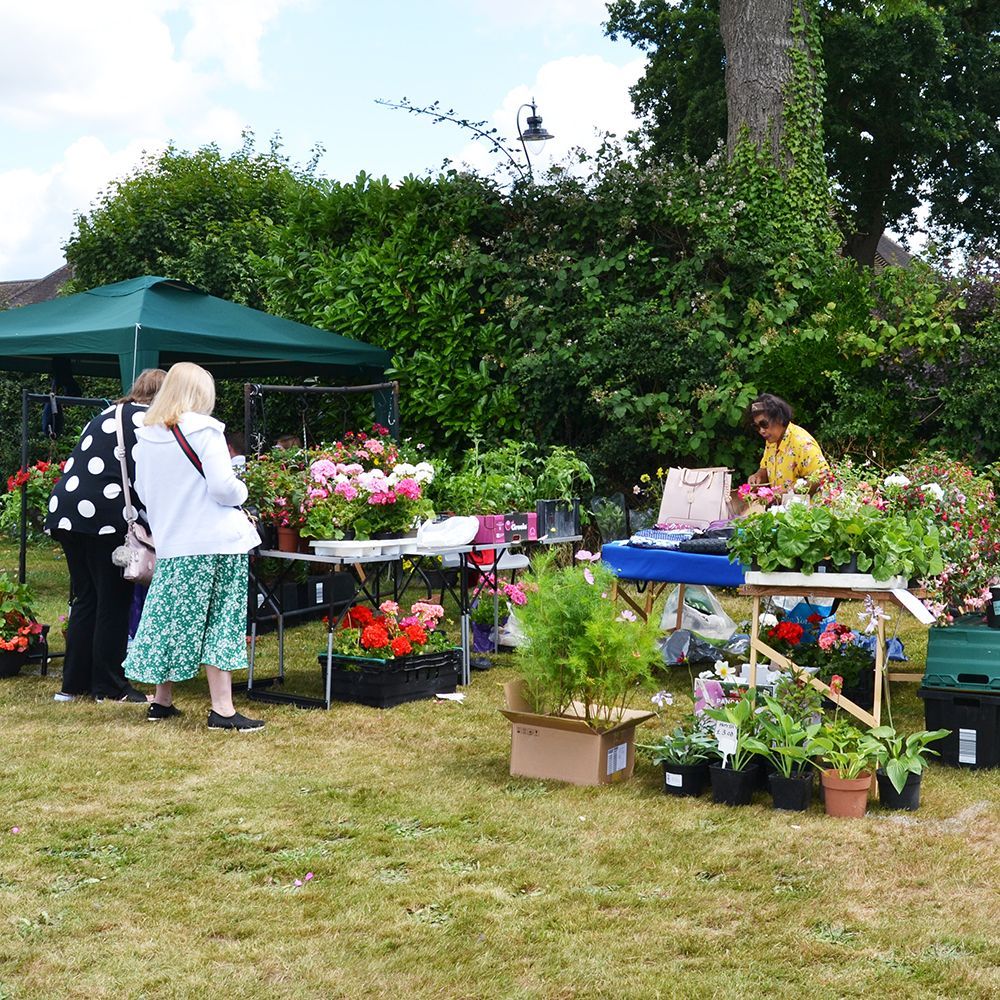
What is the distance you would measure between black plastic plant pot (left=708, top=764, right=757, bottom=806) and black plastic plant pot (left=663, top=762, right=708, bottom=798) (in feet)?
0.31

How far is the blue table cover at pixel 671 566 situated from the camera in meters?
5.64

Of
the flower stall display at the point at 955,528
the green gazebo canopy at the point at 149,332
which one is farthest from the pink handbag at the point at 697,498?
the green gazebo canopy at the point at 149,332

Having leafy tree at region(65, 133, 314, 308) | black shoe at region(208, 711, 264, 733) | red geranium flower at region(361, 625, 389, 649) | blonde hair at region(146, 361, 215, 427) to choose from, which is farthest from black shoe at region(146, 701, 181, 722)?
leafy tree at region(65, 133, 314, 308)

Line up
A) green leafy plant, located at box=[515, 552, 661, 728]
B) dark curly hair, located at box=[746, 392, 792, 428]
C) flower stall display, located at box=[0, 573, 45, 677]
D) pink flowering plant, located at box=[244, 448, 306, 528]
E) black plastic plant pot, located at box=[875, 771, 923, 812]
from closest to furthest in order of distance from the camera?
black plastic plant pot, located at box=[875, 771, 923, 812]
green leafy plant, located at box=[515, 552, 661, 728]
pink flowering plant, located at box=[244, 448, 306, 528]
flower stall display, located at box=[0, 573, 45, 677]
dark curly hair, located at box=[746, 392, 792, 428]

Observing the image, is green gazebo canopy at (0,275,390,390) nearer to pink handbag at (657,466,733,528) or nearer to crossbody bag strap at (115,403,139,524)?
crossbody bag strap at (115,403,139,524)

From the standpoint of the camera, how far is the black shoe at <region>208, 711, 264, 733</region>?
5.43 meters

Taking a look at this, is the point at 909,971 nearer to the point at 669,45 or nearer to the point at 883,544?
the point at 883,544

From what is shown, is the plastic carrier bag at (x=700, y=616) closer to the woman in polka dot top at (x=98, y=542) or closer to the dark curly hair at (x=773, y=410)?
the dark curly hair at (x=773, y=410)

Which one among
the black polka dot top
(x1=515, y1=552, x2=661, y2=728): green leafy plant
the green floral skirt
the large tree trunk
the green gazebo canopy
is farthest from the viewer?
the large tree trunk

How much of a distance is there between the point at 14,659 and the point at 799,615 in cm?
419

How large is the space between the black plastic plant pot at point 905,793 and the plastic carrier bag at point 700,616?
9.13 feet

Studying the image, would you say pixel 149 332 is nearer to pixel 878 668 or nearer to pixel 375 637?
pixel 375 637

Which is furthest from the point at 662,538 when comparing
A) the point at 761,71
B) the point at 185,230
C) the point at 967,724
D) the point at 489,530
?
the point at 185,230

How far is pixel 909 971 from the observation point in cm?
296
